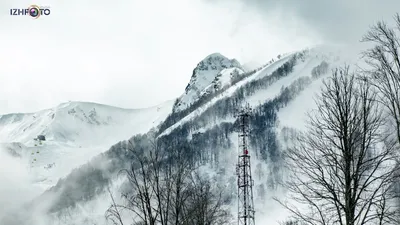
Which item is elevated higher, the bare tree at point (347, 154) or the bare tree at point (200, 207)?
the bare tree at point (347, 154)

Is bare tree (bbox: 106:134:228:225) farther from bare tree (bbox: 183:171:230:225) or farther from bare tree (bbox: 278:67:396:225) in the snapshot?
bare tree (bbox: 278:67:396:225)

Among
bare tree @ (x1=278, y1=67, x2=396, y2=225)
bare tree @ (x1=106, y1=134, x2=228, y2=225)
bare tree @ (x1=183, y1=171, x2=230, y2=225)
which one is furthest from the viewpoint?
bare tree @ (x1=183, y1=171, x2=230, y2=225)

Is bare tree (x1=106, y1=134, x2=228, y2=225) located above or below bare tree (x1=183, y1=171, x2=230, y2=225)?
above

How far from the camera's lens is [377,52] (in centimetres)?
1273

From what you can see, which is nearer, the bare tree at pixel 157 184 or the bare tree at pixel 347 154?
the bare tree at pixel 347 154

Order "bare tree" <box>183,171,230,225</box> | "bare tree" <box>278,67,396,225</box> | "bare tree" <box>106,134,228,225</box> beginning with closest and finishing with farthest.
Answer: "bare tree" <box>278,67,396,225</box>
"bare tree" <box>106,134,228,225</box>
"bare tree" <box>183,171,230,225</box>

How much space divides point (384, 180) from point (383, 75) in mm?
2691

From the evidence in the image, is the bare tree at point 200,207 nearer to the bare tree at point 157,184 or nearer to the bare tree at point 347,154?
the bare tree at point 157,184

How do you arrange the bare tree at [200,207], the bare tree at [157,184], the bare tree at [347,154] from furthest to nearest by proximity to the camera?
the bare tree at [200,207], the bare tree at [157,184], the bare tree at [347,154]

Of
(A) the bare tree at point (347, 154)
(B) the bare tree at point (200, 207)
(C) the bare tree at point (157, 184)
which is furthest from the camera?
A: (B) the bare tree at point (200, 207)

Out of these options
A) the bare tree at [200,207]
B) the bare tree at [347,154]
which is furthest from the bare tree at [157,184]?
the bare tree at [347,154]

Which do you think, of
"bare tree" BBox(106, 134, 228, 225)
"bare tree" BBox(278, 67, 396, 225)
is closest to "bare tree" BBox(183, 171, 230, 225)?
"bare tree" BBox(106, 134, 228, 225)

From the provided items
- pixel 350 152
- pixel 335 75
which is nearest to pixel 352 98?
pixel 335 75

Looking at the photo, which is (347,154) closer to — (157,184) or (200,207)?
(157,184)
